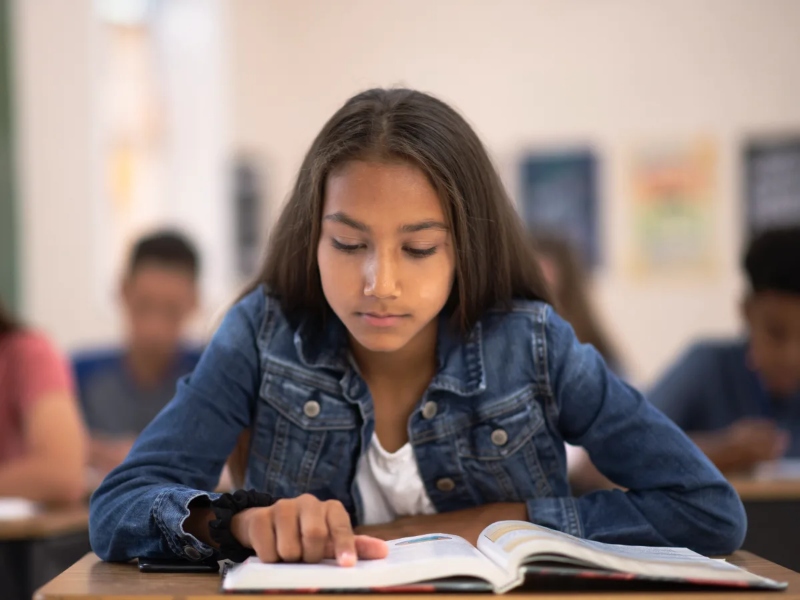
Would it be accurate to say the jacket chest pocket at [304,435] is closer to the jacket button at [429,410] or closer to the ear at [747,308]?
the jacket button at [429,410]

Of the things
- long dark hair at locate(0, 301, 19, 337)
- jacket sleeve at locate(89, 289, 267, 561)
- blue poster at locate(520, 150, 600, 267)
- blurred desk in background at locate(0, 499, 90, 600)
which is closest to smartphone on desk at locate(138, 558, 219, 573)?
jacket sleeve at locate(89, 289, 267, 561)

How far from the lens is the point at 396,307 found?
1.21 metres

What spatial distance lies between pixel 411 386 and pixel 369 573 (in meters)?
0.50

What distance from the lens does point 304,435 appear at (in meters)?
1.34

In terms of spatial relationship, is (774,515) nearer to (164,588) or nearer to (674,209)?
(164,588)

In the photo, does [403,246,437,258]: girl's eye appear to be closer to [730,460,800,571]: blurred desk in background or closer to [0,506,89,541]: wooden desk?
[0,506,89,541]: wooden desk

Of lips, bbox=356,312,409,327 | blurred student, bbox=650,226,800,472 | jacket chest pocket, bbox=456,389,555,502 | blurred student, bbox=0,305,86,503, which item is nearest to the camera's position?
lips, bbox=356,312,409,327

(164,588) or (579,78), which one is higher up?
(579,78)

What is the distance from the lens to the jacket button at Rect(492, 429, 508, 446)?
4.37ft

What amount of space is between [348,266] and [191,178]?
4.79 metres

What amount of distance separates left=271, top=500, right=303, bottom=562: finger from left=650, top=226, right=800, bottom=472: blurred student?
58.8 inches

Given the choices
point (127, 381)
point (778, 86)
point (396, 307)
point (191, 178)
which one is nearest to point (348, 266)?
point (396, 307)

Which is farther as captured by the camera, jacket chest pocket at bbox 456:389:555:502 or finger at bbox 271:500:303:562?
jacket chest pocket at bbox 456:389:555:502

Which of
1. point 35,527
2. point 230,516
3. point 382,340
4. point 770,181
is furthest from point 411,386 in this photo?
point 770,181
